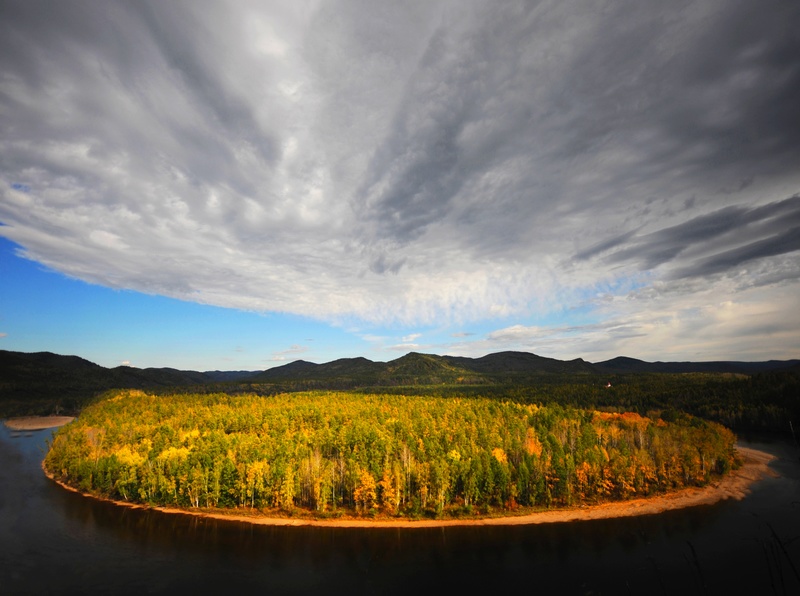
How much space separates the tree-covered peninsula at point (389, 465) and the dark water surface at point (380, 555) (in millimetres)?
8539

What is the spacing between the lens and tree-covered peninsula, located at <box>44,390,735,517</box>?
96.4m

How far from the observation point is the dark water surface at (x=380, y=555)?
215 feet

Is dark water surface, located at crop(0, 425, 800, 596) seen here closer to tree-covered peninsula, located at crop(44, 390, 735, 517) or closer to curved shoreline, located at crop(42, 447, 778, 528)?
curved shoreline, located at crop(42, 447, 778, 528)

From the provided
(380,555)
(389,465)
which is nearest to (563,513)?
(389,465)

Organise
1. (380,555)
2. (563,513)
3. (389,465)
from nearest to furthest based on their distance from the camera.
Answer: (380,555) → (563,513) → (389,465)

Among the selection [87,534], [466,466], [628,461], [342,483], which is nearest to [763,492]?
[628,461]

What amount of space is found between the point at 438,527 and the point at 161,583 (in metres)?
51.4

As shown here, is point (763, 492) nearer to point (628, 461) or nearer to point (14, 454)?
point (628, 461)

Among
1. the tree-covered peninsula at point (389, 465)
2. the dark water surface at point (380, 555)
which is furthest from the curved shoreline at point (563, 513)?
the tree-covered peninsula at point (389, 465)

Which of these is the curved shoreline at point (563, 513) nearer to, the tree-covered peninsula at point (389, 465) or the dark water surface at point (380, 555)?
the dark water surface at point (380, 555)

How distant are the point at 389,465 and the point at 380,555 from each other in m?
28.6

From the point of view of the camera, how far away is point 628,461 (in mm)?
107000

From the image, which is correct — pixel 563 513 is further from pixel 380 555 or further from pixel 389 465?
pixel 380 555

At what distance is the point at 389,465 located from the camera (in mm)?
103438
